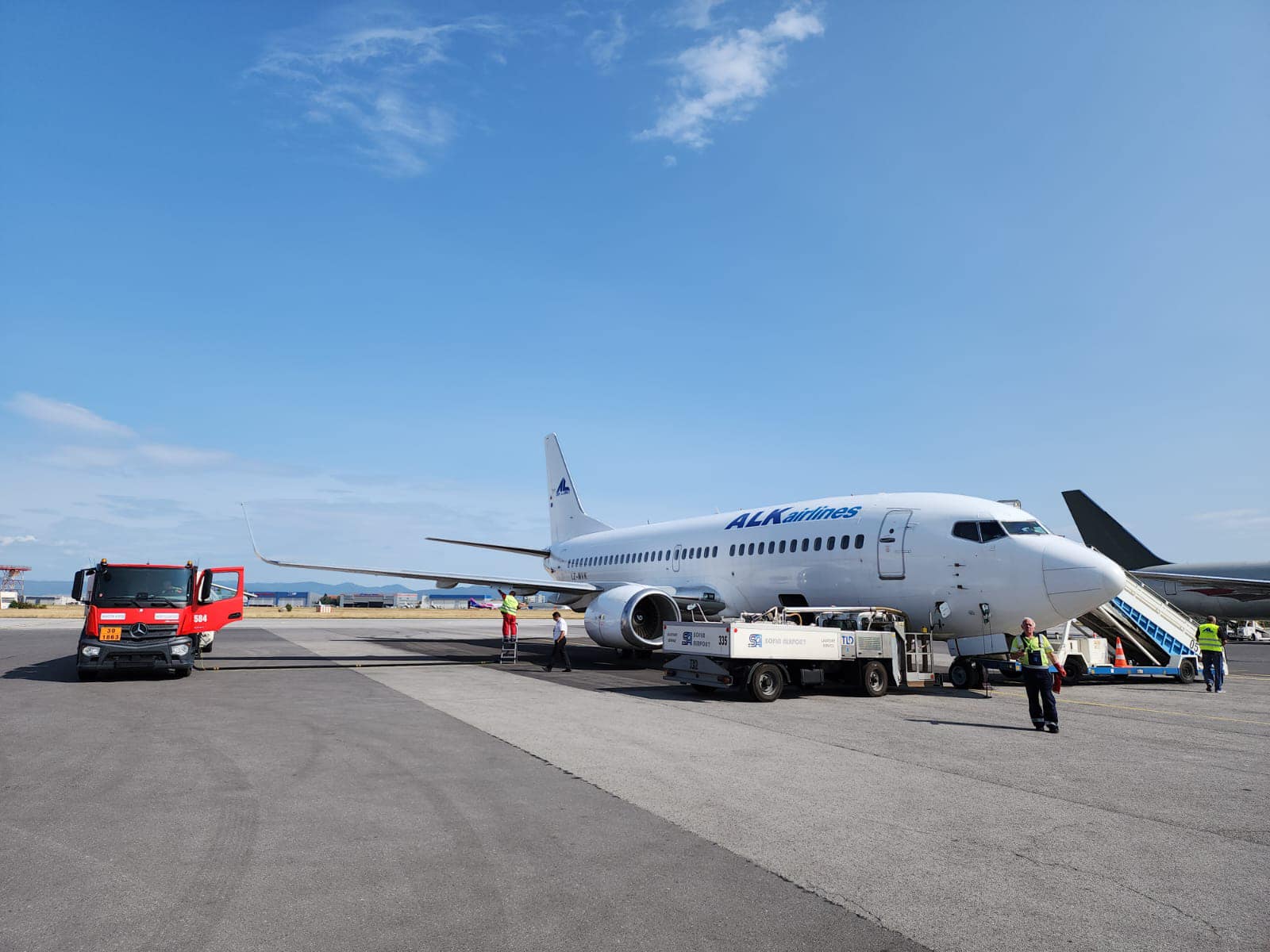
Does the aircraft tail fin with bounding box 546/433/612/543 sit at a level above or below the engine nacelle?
above

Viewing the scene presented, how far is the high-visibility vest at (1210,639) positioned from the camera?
16.8 meters

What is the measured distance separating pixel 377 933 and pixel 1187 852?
18.9 ft

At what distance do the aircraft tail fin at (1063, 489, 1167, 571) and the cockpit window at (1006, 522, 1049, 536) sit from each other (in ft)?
93.1

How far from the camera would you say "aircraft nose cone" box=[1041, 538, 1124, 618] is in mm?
14781

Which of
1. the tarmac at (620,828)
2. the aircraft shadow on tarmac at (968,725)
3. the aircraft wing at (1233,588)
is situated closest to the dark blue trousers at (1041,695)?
the aircraft shadow on tarmac at (968,725)

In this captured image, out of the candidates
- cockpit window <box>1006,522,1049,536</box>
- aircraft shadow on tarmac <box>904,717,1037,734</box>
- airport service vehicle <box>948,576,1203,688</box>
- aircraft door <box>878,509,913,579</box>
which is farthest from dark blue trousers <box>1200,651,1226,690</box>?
aircraft shadow on tarmac <box>904,717,1037,734</box>

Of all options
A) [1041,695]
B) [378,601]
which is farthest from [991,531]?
[378,601]

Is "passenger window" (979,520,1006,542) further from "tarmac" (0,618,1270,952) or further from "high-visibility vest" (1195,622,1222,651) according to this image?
"high-visibility vest" (1195,622,1222,651)

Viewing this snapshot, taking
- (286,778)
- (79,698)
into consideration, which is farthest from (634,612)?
(286,778)

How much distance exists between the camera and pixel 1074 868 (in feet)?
18.1

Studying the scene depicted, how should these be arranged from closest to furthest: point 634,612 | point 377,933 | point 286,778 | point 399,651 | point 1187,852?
point 377,933
point 1187,852
point 286,778
point 634,612
point 399,651

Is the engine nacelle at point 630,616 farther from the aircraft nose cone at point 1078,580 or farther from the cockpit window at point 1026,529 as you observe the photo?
the aircraft nose cone at point 1078,580

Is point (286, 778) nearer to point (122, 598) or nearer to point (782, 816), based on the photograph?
point (782, 816)

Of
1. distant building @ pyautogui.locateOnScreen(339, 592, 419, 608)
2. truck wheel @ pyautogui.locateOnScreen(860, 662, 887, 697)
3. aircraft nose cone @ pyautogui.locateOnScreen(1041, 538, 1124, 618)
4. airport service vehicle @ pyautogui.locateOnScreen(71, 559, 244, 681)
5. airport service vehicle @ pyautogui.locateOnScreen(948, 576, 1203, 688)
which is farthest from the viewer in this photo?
distant building @ pyautogui.locateOnScreen(339, 592, 419, 608)
